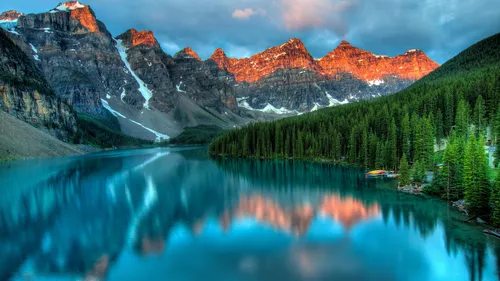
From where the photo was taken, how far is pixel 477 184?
3222 cm

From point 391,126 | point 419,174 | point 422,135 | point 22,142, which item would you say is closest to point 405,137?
point 391,126

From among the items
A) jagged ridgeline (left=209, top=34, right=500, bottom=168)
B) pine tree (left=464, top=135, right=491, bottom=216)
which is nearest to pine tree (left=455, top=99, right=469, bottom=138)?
jagged ridgeline (left=209, top=34, right=500, bottom=168)

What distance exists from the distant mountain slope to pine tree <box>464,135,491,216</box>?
118 meters

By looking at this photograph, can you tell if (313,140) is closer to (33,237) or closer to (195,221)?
(195,221)

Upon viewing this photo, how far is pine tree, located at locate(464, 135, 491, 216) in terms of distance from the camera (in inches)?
1254

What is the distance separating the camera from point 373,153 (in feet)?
247

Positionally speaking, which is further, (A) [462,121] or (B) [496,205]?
(A) [462,121]

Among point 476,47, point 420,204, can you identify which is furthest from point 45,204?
point 476,47

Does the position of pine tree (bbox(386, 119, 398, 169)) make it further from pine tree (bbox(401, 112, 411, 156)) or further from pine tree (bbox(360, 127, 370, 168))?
pine tree (bbox(360, 127, 370, 168))

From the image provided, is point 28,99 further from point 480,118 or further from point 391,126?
point 480,118

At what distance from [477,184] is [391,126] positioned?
44.2m

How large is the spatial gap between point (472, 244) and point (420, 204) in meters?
13.9

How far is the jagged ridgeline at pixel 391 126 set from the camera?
69125 millimetres

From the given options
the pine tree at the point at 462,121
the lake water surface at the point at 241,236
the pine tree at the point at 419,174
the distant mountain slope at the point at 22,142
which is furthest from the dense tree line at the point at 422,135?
the distant mountain slope at the point at 22,142
